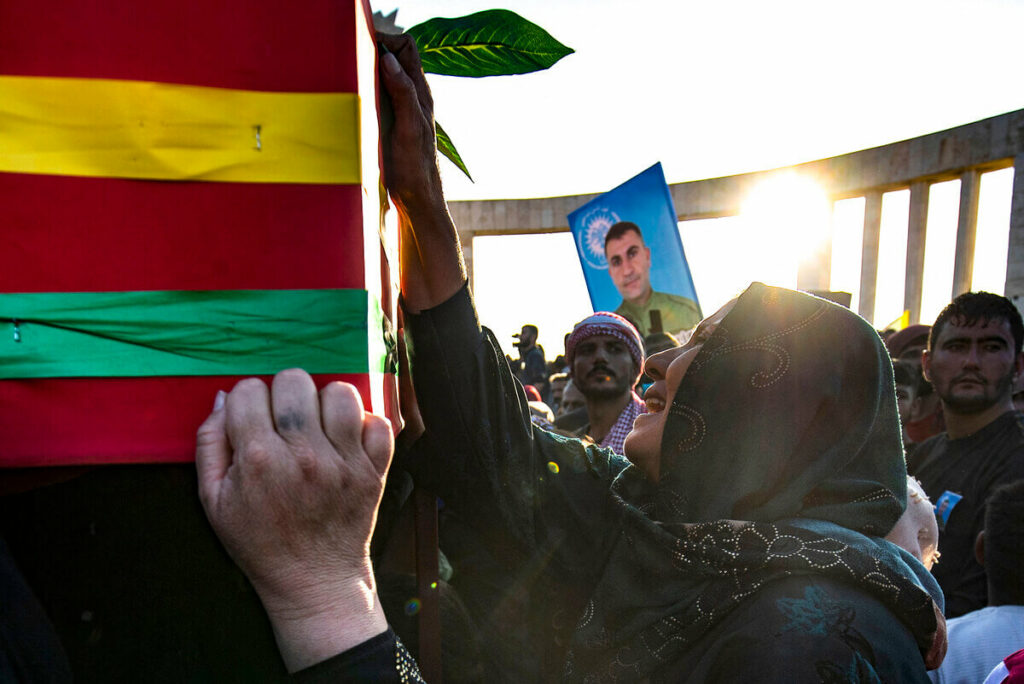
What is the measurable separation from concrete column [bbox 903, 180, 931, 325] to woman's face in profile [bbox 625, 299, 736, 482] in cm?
994

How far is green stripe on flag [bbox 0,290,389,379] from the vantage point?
719 mm

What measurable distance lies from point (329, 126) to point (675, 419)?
98cm

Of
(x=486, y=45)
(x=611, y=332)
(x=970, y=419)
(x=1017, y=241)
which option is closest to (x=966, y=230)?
(x=1017, y=241)

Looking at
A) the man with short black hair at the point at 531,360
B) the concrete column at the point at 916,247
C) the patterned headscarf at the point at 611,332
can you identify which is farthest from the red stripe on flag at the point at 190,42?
the concrete column at the point at 916,247

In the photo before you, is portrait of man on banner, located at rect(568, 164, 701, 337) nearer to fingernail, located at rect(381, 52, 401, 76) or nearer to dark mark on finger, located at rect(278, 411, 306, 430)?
fingernail, located at rect(381, 52, 401, 76)

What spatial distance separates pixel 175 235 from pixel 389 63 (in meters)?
0.40

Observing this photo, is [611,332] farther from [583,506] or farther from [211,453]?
[211,453]

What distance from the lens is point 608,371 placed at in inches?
160

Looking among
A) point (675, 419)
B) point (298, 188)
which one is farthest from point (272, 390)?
point (675, 419)

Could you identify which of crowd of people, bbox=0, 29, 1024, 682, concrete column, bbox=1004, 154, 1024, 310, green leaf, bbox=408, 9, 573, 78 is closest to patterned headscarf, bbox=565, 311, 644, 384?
crowd of people, bbox=0, 29, 1024, 682

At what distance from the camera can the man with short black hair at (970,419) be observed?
3057 millimetres

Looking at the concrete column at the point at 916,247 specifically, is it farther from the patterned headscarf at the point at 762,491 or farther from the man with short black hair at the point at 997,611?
the patterned headscarf at the point at 762,491

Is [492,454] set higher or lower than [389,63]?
lower

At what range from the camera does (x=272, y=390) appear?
74 centimetres
